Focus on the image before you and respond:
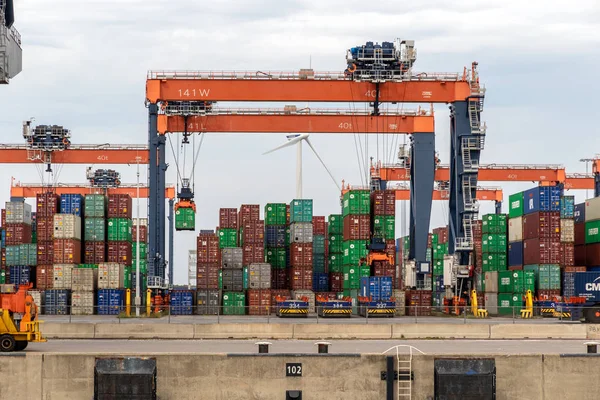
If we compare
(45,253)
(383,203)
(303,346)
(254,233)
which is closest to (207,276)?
(254,233)

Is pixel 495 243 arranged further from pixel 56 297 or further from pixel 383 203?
pixel 56 297

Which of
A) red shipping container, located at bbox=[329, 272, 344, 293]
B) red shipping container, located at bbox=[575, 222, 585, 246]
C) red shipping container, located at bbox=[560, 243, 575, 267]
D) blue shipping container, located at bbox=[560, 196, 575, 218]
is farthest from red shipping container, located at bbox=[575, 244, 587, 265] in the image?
red shipping container, located at bbox=[329, 272, 344, 293]

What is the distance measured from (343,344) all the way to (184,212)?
130ft

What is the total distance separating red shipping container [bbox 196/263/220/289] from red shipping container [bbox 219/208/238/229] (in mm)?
3758

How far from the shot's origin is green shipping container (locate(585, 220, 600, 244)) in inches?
2785

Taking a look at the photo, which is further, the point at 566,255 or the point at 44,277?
the point at 44,277

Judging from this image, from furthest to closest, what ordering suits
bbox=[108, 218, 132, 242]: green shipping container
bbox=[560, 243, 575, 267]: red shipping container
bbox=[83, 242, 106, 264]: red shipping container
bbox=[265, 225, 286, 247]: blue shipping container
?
bbox=[265, 225, 286, 247]: blue shipping container < bbox=[83, 242, 106, 264]: red shipping container < bbox=[108, 218, 132, 242]: green shipping container < bbox=[560, 243, 575, 267]: red shipping container

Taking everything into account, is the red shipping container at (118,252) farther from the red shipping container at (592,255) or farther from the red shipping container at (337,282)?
the red shipping container at (592,255)

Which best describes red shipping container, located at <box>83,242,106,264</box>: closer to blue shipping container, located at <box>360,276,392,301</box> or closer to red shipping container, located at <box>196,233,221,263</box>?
red shipping container, located at <box>196,233,221,263</box>

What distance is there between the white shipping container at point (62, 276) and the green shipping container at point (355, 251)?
67.5 ft

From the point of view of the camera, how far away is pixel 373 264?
69562 millimetres

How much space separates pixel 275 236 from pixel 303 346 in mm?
42826

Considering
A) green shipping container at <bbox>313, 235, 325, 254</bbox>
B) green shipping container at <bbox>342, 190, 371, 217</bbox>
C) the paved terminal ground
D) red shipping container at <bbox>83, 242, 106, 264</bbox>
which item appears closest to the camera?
the paved terminal ground

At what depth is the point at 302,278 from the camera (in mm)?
72000
